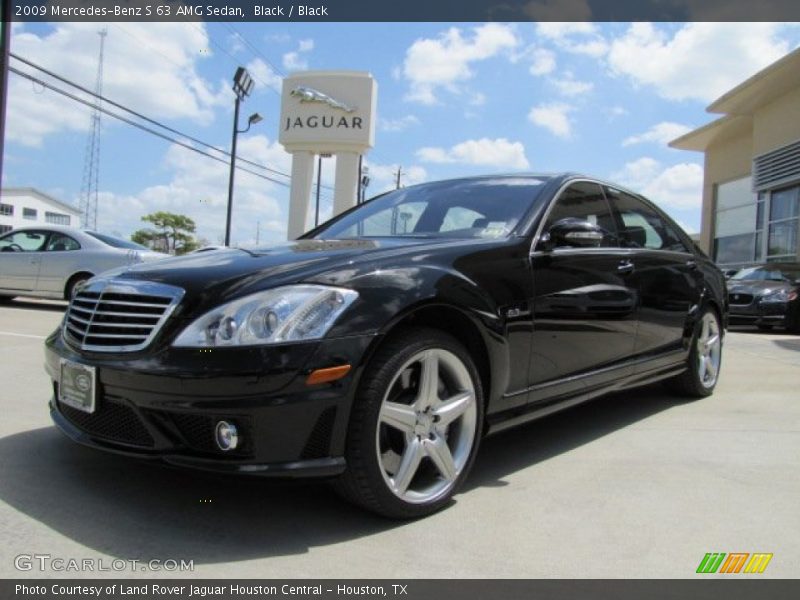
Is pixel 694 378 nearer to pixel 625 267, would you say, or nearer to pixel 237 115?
pixel 625 267

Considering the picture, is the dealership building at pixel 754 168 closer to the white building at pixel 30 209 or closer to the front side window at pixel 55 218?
the white building at pixel 30 209

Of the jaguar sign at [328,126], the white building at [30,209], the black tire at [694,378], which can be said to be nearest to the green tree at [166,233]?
the white building at [30,209]

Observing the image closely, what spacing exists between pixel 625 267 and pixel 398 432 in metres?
1.96

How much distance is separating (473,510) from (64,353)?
5.87ft

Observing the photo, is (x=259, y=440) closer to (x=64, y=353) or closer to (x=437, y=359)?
(x=437, y=359)

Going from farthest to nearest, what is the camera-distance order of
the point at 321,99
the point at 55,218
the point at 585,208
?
1. the point at 55,218
2. the point at 321,99
3. the point at 585,208

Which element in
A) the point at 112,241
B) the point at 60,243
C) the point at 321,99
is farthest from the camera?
the point at 321,99

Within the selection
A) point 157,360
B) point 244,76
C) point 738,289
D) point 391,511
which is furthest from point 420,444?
point 244,76

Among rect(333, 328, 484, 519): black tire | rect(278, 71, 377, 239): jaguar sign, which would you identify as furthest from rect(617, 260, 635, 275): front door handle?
rect(278, 71, 377, 239): jaguar sign

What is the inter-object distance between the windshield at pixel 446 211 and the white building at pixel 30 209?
289 ft

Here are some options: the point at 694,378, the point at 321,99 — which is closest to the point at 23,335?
the point at 694,378

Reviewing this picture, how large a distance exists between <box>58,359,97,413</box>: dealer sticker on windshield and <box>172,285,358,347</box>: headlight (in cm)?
45

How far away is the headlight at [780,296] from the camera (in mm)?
11633

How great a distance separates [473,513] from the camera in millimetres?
2732
